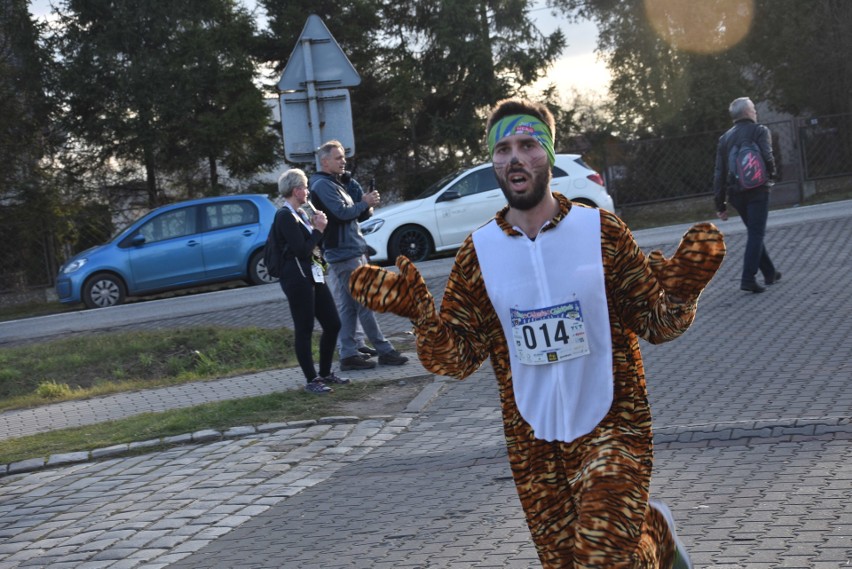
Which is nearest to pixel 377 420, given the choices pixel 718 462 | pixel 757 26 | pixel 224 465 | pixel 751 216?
pixel 224 465

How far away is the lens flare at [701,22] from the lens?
33531 millimetres

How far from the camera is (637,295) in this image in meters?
3.70

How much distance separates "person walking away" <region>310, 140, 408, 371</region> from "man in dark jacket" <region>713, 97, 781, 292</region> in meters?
3.78

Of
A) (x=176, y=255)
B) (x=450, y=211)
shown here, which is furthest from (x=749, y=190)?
(x=176, y=255)

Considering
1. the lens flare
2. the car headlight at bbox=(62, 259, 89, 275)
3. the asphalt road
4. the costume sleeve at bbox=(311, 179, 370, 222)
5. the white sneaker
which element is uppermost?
the lens flare

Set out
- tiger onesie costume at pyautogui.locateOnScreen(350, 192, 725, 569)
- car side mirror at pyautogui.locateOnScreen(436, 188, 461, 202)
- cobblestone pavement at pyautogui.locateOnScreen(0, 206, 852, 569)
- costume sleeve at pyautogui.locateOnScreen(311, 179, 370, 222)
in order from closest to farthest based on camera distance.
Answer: tiger onesie costume at pyautogui.locateOnScreen(350, 192, 725, 569)
cobblestone pavement at pyautogui.locateOnScreen(0, 206, 852, 569)
costume sleeve at pyautogui.locateOnScreen(311, 179, 370, 222)
car side mirror at pyautogui.locateOnScreen(436, 188, 461, 202)

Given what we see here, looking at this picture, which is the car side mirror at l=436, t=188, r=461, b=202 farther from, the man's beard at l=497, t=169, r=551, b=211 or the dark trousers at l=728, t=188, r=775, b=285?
the man's beard at l=497, t=169, r=551, b=211

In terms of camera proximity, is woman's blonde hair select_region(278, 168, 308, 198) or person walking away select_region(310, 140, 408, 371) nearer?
woman's blonde hair select_region(278, 168, 308, 198)

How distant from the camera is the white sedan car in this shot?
2145 centimetres

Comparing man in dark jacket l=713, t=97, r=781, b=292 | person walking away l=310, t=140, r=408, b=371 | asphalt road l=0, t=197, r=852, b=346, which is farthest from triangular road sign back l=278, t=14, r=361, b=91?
asphalt road l=0, t=197, r=852, b=346

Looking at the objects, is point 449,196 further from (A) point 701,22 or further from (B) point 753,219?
(A) point 701,22

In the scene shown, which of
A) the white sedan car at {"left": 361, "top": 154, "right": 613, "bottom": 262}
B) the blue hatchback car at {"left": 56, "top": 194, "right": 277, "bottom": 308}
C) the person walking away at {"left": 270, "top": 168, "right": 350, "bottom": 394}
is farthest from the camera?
the blue hatchback car at {"left": 56, "top": 194, "right": 277, "bottom": 308}

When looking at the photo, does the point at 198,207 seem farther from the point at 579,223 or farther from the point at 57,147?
the point at 579,223

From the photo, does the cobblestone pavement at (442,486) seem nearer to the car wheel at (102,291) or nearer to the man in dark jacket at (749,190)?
the man in dark jacket at (749,190)
